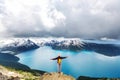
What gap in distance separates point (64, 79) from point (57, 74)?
2131 mm

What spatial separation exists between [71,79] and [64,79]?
261cm

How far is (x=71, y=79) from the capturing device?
7394cm

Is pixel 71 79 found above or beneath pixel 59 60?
beneath

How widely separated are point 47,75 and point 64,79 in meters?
4.42

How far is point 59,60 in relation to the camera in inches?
2741

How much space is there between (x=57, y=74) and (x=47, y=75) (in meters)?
2.56

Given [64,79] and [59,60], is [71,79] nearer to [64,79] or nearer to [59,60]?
[64,79]

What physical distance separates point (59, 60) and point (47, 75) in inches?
245

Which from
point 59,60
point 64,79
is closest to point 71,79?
point 64,79

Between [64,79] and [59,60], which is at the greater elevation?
[59,60]

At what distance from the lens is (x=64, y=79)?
72000 mm

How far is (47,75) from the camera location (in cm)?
7350

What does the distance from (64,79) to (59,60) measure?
211 inches
